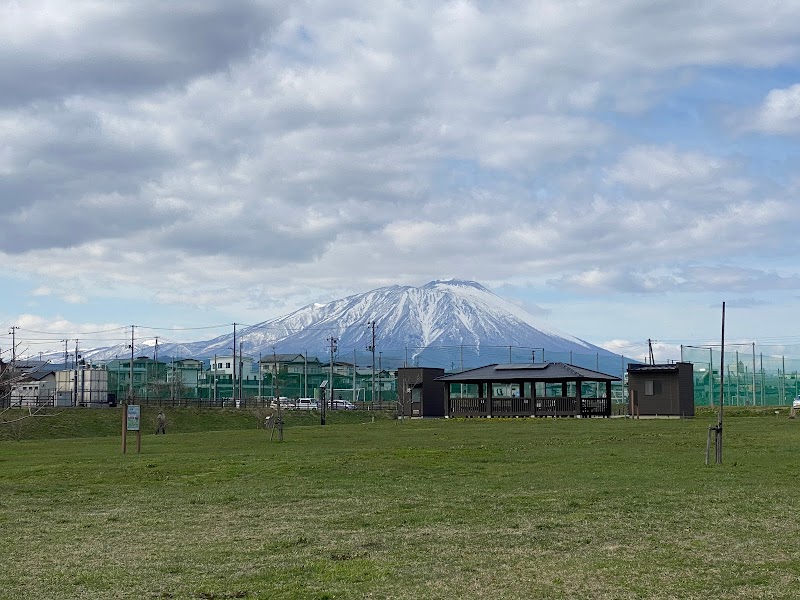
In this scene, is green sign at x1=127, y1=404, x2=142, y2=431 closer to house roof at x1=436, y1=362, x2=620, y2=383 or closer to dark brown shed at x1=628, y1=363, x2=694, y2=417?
house roof at x1=436, y1=362, x2=620, y2=383

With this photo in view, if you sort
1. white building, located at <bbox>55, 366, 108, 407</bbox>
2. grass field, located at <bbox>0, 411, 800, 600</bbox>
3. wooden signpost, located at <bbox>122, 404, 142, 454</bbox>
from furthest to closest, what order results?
white building, located at <bbox>55, 366, 108, 407</bbox> → wooden signpost, located at <bbox>122, 404, 142, 454</bbox> → grass field, located at <bbox>0, 411, 800, 600</bbox>

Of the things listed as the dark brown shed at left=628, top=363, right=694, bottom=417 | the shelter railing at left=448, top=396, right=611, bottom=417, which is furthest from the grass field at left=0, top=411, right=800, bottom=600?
the dark brown shed at left=628, top=363, right=694, bottom=417

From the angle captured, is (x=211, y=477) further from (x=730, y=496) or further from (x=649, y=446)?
(x=649, y=446)

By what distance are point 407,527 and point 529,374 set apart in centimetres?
5066

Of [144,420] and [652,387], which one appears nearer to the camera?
[144,420]

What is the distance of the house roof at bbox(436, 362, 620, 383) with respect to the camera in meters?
60.8

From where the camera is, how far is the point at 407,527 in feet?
43.2

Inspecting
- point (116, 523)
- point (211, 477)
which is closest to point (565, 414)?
point (211, 477)

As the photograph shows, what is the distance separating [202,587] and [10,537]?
4.86 meters

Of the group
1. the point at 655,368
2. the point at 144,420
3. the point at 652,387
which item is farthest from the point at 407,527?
the point at 652,387

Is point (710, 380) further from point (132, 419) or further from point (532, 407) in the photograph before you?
point (132, 419)

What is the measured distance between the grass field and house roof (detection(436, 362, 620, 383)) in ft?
116

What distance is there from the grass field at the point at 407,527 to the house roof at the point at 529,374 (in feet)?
116

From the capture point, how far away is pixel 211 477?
2078 cm
